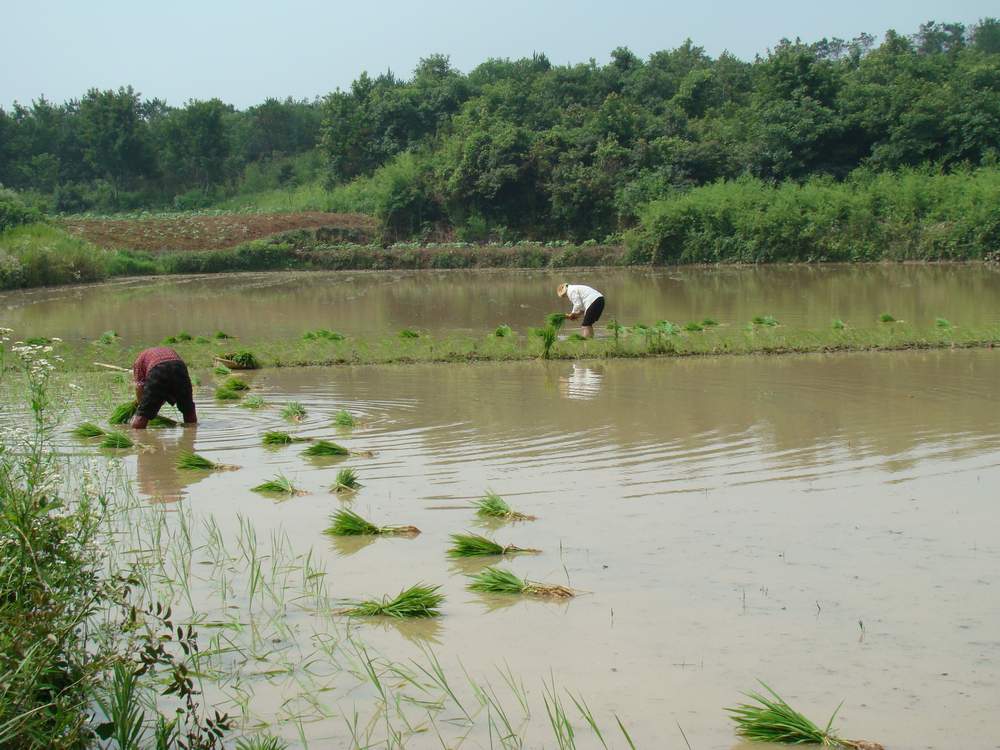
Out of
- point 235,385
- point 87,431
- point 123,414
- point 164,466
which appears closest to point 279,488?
point 164,466

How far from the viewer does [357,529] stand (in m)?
5.94

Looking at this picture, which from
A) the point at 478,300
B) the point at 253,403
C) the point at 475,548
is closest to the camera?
the point at 475,548

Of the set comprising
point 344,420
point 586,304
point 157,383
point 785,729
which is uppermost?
point 586,304

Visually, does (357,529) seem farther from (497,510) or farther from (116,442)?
(116,442)

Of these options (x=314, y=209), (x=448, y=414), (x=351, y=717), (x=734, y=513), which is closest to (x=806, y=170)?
(x=314, y=209)

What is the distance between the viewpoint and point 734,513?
6176 mm

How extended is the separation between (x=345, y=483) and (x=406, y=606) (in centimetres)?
251

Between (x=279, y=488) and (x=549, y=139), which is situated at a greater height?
(x=549, y=139)

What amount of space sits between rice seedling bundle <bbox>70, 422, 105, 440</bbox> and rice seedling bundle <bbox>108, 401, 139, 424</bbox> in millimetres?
487

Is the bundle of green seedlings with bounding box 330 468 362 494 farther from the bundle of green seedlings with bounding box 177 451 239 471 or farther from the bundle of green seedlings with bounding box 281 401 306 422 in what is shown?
the bundle of green seedlings with bounding box 281 401 306 422

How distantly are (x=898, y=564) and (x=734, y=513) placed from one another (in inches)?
46.3

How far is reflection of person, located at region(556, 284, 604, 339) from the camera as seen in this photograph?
51.0ft

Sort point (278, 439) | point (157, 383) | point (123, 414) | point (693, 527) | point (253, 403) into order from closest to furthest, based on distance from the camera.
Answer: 1. point (693, 527)
2. point (278, 439)
3. point (157, 383)
4. point (123, 414)
5. point (253, 403)

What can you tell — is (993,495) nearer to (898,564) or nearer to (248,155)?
(898,564)
